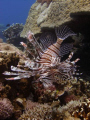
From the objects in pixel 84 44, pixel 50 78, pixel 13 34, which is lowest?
pixel 50 78

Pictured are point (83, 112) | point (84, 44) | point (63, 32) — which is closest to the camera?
point (83, 112)

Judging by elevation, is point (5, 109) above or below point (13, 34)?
below

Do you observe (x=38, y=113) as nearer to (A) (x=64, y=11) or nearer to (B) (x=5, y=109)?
(B) (x=5, y=109)

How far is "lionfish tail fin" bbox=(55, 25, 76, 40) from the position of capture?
4.18 m

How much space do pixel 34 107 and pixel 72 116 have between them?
0.78m

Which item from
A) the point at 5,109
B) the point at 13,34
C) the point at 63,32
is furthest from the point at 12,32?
the point at 5,109

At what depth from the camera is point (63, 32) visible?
4.38 m

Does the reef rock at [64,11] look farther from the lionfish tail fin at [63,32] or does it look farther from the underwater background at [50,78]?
the lionfish tail fin at [63,32]

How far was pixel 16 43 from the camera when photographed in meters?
10.1

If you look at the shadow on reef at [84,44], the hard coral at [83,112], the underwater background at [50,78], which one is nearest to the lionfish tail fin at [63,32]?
the underwater background at [50,78]

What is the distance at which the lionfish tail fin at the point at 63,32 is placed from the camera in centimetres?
418

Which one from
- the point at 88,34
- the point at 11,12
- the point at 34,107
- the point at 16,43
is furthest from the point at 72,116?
the point at 11,12

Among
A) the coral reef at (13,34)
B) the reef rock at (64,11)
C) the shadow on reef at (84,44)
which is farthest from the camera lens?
the coral reef at (13,34)

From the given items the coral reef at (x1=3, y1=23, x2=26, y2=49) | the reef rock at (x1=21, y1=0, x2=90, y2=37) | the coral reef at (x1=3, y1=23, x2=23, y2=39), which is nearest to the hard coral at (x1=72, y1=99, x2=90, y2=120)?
the reef rock at (x1=21, y1=0, x2=90, y2=37)
